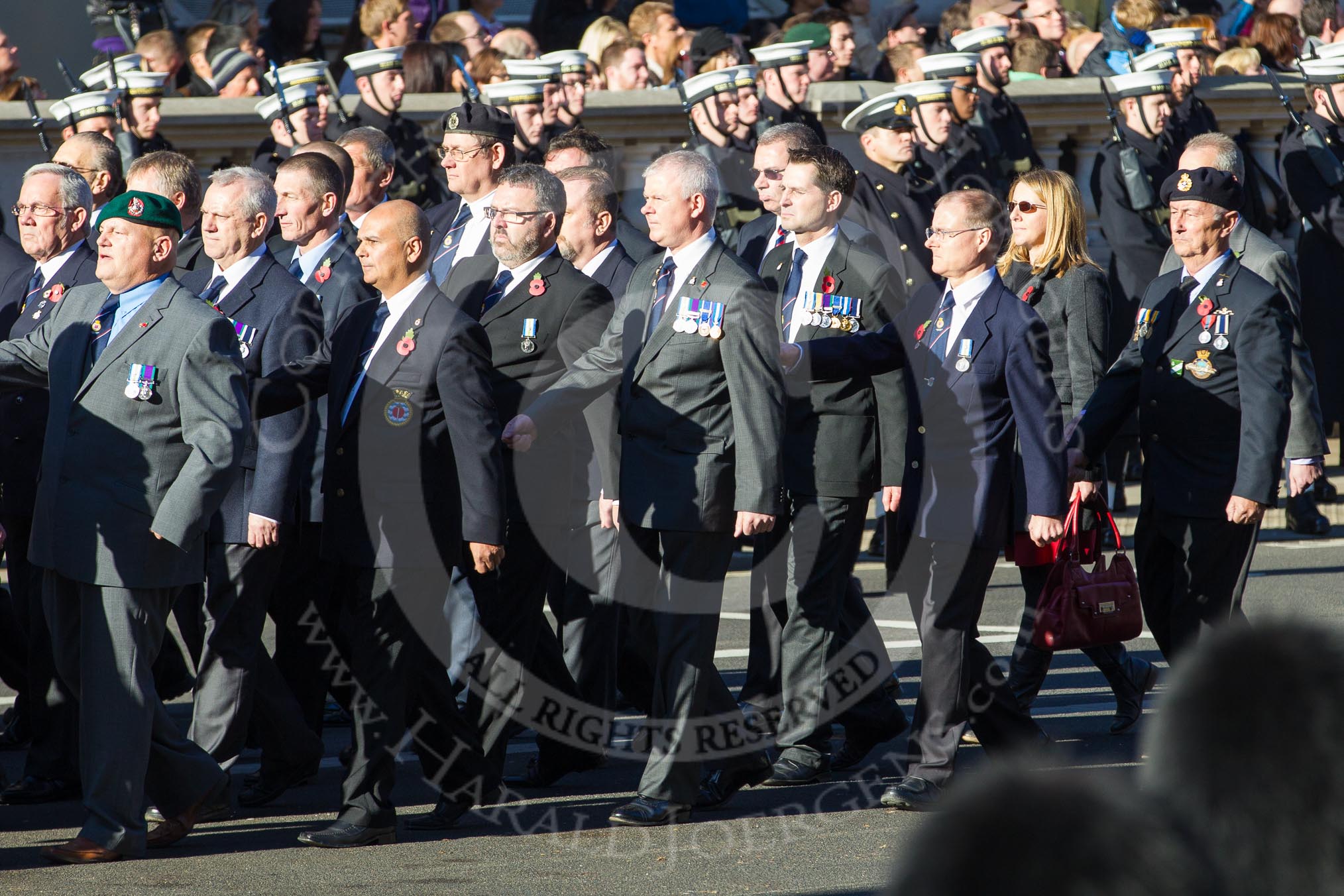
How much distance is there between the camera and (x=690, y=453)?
5.73 meters

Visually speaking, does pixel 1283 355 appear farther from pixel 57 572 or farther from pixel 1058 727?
pixel 57 572

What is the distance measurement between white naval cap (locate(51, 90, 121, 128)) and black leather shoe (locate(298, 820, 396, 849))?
5511 mm

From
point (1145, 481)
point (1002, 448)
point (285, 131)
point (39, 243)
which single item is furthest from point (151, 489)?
point (285, 131)

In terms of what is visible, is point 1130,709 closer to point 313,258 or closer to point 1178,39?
point 313,258

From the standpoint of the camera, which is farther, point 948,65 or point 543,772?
point 948,65

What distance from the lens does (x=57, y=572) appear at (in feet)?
17.0

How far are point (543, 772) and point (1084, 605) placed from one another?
189 centimetres

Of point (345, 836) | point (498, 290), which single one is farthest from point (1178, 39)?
point (345, 836)

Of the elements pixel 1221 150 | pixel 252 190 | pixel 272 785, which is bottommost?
pixel 272 785

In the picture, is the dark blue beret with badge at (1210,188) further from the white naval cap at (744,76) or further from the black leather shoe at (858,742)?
the white naval cap at (744,76)

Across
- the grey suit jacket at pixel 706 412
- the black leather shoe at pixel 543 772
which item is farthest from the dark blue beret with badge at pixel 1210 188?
the black leather shoe at pixel 543 772

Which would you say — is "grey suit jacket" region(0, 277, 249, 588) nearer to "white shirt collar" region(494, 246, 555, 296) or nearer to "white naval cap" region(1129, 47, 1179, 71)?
"white shirt collar" region(494, 246, 555, 296)

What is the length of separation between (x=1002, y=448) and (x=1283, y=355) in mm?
959

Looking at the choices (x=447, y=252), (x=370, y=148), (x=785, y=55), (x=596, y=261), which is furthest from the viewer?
(x=785, y=55)
